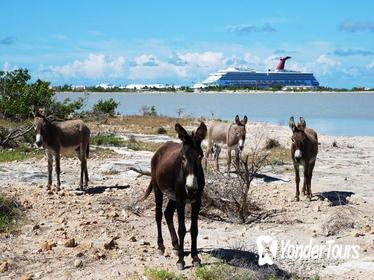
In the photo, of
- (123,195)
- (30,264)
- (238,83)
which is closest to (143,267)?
(30,264)

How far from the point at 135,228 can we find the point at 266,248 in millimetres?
2563

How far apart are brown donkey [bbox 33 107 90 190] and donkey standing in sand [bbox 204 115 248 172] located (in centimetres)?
466

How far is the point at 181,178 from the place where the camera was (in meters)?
7.79

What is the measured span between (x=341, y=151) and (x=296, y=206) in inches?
534

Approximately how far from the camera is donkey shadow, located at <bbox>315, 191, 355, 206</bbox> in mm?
13093

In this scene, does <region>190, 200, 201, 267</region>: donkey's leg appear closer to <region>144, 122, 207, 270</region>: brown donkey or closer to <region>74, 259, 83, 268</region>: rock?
<region>144, 122, 207, 270</region>: brown donkey

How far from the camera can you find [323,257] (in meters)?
8.72

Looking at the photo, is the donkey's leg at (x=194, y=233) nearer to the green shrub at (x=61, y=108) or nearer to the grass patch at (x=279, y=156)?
the grass patch at (x=279, y=156)

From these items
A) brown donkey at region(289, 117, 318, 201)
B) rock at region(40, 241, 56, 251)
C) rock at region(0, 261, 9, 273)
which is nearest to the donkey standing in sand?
brown donkey at region(289, 117, 318, 201)

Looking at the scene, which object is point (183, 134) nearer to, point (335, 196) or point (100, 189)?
point (100, 189)

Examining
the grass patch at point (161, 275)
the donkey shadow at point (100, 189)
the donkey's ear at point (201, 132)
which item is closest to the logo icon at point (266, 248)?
the grass patch at point (161, 275)

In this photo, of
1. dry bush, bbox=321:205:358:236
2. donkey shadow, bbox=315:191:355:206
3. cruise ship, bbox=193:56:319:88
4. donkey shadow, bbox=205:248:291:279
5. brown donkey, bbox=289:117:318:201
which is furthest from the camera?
cruise ship, bbox=193:56:319:88

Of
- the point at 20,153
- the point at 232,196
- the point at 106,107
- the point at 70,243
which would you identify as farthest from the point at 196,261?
the point at 106,107

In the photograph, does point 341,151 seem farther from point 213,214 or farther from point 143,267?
point 143,267
